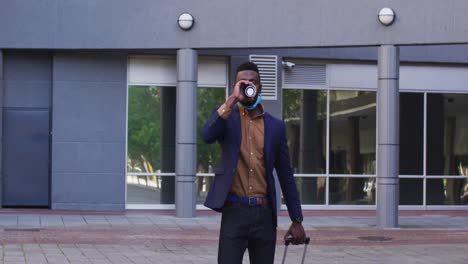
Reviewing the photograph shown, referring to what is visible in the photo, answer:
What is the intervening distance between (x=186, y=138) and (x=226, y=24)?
248cm

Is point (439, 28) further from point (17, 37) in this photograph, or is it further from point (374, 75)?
point (17, 37)

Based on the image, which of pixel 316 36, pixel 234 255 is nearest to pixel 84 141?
pixel 316 36

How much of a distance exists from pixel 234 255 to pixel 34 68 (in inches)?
588

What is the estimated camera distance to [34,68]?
1967 centimetres

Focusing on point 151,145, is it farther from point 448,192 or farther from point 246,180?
point 246,180

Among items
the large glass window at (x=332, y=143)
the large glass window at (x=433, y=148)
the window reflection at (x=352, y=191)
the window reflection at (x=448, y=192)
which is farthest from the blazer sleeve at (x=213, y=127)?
the window reflection at (x=448, y=192)

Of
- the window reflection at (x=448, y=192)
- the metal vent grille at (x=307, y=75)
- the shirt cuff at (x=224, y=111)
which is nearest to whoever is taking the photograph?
the shirt cuff at (x=224, y=111)

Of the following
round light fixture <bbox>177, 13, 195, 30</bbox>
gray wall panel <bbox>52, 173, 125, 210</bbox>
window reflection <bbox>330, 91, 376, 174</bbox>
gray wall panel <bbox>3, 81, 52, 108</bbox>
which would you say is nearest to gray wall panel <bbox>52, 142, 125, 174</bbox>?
gray wall panel <bbox>52, 173, 125, 210</bbox>

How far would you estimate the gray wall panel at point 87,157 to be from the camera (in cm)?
1942

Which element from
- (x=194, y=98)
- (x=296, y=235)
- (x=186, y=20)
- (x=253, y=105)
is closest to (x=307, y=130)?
(x=194, y=98)

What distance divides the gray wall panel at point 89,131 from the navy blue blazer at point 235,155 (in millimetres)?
14037

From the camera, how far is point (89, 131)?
19.5m

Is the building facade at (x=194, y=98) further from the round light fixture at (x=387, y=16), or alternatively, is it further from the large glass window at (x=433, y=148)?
the round light fixture at (x=387, y=16)

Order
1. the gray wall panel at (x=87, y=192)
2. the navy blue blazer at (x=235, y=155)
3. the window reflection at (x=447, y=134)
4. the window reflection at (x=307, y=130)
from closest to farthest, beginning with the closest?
the navy blue blazer at (x=235, y=155) < the gray wall panel at (x=87, y=192) < the window reflection at (x=307, y=130) < the window reflection at (x=447, y=134)
